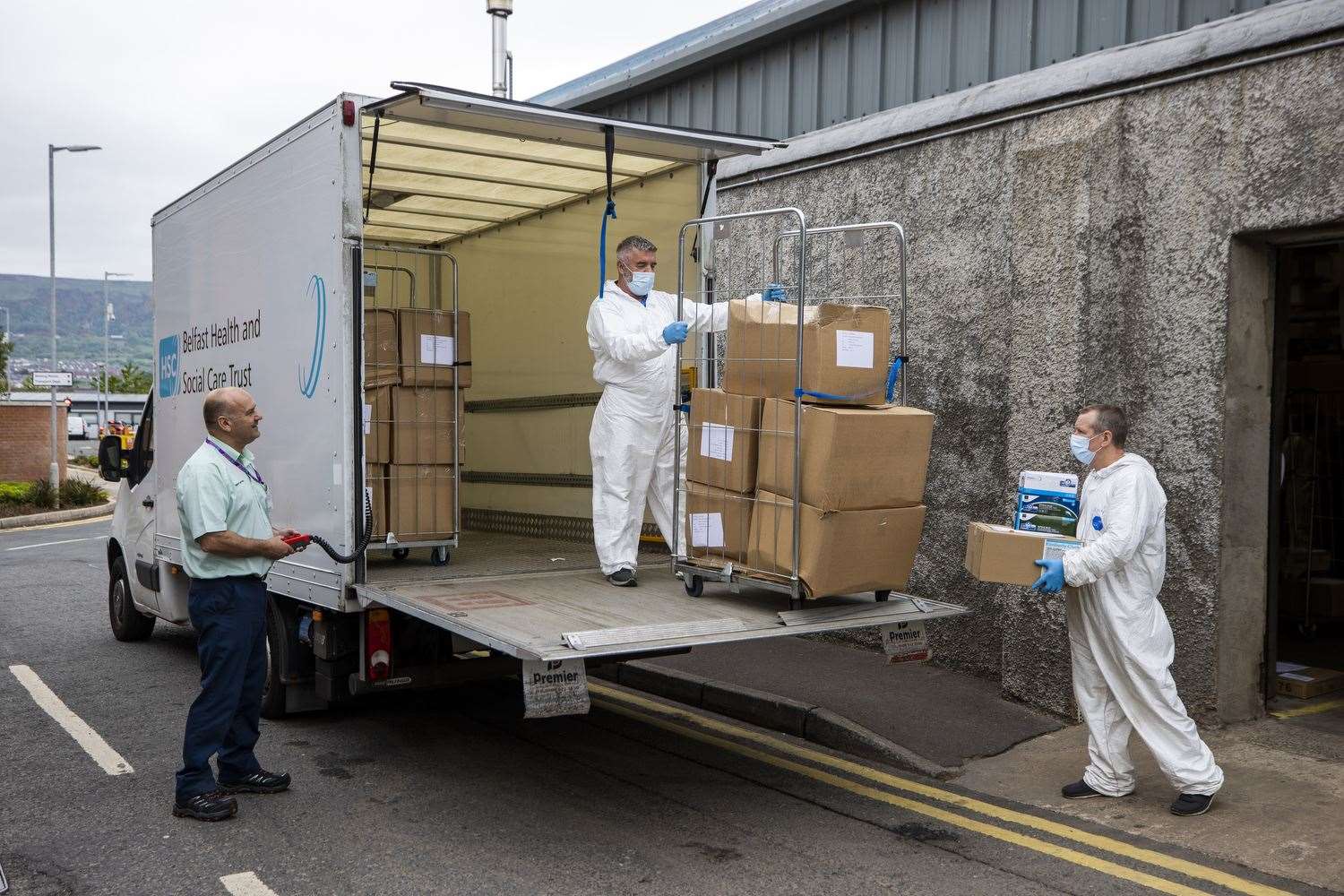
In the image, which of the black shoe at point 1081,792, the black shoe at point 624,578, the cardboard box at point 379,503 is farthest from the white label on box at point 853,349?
the cardboard box at point 379,503

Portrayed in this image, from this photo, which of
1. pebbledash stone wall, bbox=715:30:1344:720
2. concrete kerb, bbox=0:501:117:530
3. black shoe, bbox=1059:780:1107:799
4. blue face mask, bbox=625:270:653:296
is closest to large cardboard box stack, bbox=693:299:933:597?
blue face mask, bbox=625:270:653:296

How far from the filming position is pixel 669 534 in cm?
641

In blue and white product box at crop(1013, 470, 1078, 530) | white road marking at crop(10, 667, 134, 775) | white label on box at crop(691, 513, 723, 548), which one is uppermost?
blue and white product box at crop(1013, 470, 1078, 530)

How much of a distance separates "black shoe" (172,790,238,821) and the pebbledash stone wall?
4.28 metres

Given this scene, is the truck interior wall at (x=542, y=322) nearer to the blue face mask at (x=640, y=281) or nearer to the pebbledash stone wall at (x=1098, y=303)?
the blue face mask at (x=640, y=281)

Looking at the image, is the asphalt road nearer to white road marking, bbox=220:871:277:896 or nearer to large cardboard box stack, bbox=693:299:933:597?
white road marking, bbox=220:871:277:896

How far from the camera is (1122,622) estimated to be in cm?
505

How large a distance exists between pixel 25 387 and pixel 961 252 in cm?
8633

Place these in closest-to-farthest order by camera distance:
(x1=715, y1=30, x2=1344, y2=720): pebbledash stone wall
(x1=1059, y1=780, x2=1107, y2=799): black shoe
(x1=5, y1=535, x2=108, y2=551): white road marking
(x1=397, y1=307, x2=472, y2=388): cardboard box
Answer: (x1=1059, y1=780, x2=1107, y2=799): black shoe
(x1=715, y1=30, x2=1344, y2=720): pebbledash stone wall
(x1=397, y1=307, x2=472, y2=388): cardboard box
(x1=5, y1=535, x2=108, y2=551): white road marking

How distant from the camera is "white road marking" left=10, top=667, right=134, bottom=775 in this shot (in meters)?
5.91

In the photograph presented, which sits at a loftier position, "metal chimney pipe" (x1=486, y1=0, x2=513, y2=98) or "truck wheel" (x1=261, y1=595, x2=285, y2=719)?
"metal chimney pipe" (x1=486, y1=0, x2=513, y2=98)

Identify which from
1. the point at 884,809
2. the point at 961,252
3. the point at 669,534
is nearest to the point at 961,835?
the point at 884,809

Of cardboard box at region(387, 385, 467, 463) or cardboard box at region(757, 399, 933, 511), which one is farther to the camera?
cardboard box at region(387, 385, 467, 463)

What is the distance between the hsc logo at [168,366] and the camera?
309 inches
